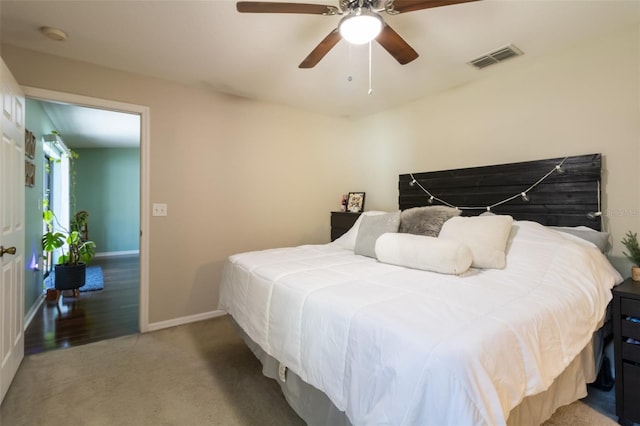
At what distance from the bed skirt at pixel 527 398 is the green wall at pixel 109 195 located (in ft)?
20.8

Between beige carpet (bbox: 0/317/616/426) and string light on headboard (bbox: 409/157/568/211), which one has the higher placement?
string light on headboard (bbox: 409/157/568/211)

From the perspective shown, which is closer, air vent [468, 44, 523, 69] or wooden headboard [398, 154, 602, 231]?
wooden headboard [398, 154, 602, 231]

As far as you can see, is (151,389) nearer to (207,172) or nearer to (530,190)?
(207,172)

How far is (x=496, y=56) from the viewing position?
2.40 meters

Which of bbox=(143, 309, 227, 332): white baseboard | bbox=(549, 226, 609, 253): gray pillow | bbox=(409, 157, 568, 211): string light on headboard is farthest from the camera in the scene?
bbox=(143, 309, 227, 332): white baseboard

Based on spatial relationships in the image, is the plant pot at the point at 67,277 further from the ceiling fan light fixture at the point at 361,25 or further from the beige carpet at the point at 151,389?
the ceiling fan light fixture at the point at 361,25

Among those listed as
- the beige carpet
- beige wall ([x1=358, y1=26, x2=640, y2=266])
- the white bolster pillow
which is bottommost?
the beige carpet

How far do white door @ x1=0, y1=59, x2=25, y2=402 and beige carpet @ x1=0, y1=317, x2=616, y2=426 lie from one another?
18 centimetres

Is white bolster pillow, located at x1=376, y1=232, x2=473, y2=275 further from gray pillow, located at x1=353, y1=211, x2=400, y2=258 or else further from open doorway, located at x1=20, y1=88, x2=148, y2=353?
open doorway, located at x1=20, y1=88, x2=148, y2=353

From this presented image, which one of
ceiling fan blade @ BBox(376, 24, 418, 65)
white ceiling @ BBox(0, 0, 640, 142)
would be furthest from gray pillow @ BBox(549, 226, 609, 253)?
ceiling fan blade @ BBox(376, 24, 418, 65)

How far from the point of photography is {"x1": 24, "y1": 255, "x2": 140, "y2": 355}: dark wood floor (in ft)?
8.48

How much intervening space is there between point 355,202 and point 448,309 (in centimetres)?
275

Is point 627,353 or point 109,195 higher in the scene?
point 109,195

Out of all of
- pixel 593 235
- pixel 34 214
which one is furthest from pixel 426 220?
pixel 34 214
